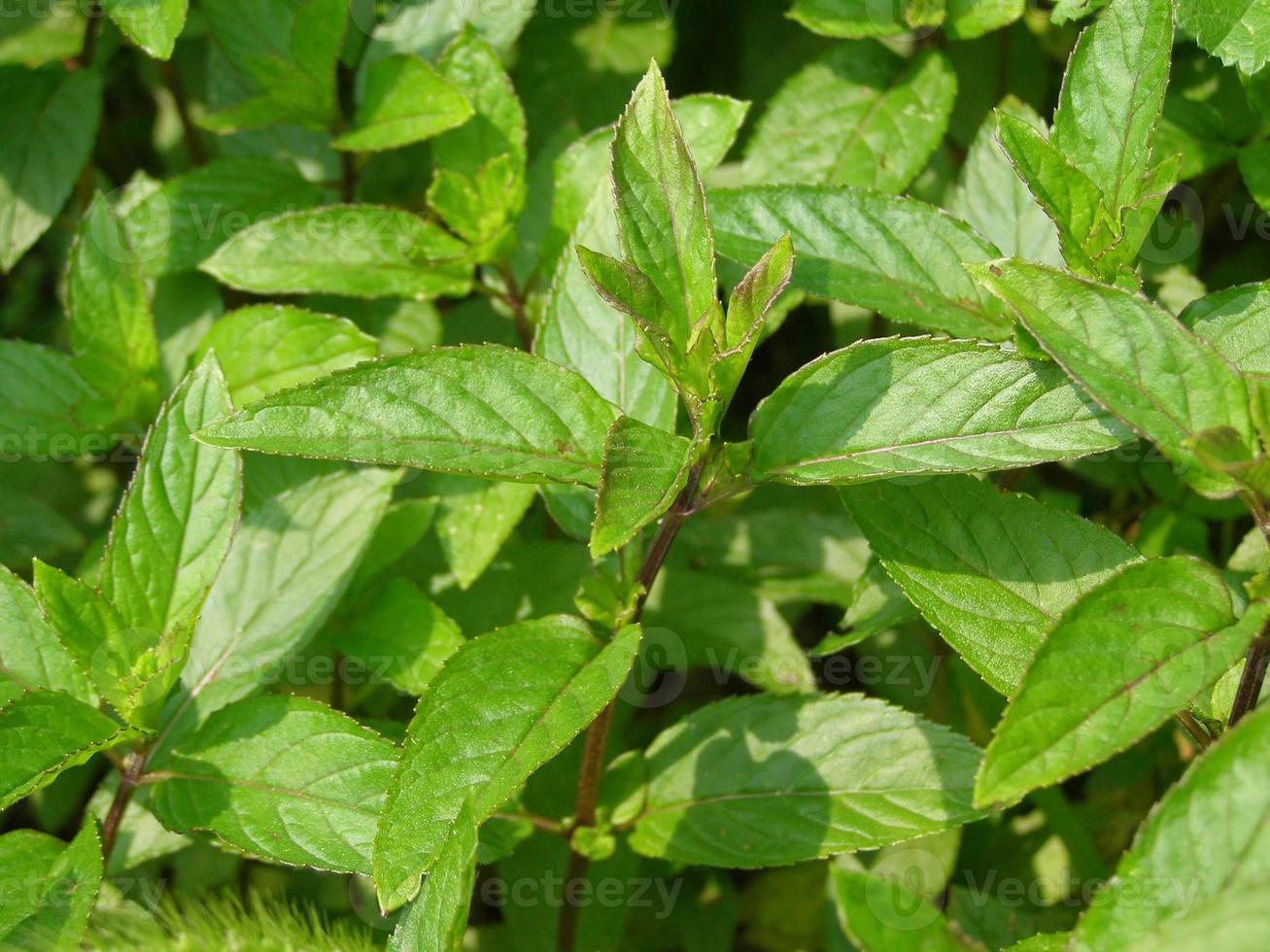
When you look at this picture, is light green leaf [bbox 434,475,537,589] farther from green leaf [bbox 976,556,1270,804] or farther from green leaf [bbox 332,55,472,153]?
green leaf [bbox 976,556,1270,804]

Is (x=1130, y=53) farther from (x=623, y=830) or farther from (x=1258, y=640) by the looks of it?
(x=623, y=830)

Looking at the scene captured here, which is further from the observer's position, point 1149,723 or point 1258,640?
point 1258,640

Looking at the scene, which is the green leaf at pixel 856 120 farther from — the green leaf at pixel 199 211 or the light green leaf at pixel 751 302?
the green leaf at pixel 199 211

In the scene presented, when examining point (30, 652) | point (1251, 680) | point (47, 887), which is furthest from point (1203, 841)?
point (30, 652)

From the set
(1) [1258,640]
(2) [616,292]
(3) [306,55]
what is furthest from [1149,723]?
(3) [306,55]

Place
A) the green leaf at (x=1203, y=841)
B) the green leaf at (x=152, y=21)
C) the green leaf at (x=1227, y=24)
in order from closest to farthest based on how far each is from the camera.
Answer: the green leaf at (x=1203, y=841) → the green leaf at (x=1227, y=24) → the green leaf at (x=152, y=21)

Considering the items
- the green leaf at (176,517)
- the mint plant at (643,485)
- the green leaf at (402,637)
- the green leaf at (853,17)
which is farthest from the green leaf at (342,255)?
the green leaf at (853,17)
